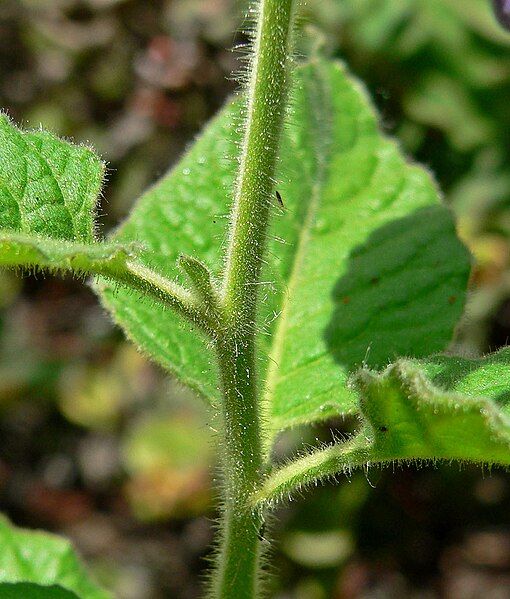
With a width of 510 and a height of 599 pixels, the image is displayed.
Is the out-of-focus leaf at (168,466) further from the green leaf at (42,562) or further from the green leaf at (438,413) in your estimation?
the green leaf at (438,413)

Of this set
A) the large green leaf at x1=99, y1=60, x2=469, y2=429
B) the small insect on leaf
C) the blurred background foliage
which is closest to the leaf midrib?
the large green leaf at x1=99, y1=60, x2=469, y2=429

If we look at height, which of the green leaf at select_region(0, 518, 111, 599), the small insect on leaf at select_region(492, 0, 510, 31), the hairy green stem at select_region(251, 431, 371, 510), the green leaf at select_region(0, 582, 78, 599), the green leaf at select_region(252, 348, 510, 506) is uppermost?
the small insect on leaf at select_region(492, 0, 510, 31)

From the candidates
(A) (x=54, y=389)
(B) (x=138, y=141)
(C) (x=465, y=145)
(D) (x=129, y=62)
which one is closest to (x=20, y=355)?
(A) (x=54, y=389)

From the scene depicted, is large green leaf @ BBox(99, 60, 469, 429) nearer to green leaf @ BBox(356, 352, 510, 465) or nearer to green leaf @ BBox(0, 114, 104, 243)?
green leaf @ BBox(0, 114, 104, 243)

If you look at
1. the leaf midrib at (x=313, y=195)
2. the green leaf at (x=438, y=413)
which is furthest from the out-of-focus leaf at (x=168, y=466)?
the green leaf at (x=438, y=413)

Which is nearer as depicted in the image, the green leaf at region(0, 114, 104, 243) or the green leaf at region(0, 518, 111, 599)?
the green leaf at region(0, 114, 104, 243)

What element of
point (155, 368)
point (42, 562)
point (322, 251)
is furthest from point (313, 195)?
point (155, 368)

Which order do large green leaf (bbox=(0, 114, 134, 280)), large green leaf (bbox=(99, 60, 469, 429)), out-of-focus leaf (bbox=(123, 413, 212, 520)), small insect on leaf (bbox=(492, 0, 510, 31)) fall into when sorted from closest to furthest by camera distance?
large green leaf (bbox=(0, 114, 134, 280)) → small insect on leaf (bbox=(492, 0, 510, 31)) → large green leaf (bbox=(99, 60, 469, 429)) → out-of-focus leaf (bbox=(123, 413, 212, 520))
